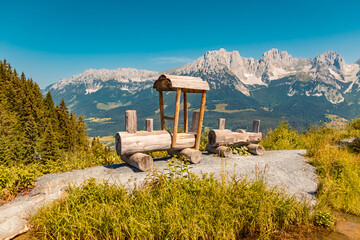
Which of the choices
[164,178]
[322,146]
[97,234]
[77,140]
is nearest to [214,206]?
[164,178]

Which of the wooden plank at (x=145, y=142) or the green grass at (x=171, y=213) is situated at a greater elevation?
the wooden plank at (x=145, y=142)

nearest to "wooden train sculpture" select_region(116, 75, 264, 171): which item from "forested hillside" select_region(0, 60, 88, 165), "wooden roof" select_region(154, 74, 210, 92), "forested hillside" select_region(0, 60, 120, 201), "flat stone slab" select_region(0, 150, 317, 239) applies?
"wooden roof" select_region(154, 74, 210, 92)

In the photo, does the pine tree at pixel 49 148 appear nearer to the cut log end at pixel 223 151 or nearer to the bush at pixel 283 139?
the cut log end at pixel 223 151

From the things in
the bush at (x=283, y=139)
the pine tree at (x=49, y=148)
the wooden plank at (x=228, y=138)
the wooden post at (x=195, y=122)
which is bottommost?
the pine tree at (x=49, y=148)

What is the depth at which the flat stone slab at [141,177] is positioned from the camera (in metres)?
4.96

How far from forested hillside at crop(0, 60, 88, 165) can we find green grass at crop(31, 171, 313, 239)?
19.4 m

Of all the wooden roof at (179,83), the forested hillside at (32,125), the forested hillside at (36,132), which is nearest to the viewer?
the wooden roof at (179,83)

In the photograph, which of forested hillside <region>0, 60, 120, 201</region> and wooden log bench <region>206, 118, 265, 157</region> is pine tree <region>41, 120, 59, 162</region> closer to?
forested hillside <region>0, 60, 120, 201</region>

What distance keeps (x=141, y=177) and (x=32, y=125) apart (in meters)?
33.4

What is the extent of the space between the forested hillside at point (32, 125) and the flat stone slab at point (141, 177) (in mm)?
16497

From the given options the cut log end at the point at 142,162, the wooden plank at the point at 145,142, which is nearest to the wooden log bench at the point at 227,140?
the wooden plank at the point at 145,142

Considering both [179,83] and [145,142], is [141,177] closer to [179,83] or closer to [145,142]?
[145,142]

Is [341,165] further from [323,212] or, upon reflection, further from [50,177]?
[50,177]

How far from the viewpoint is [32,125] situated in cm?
3216
